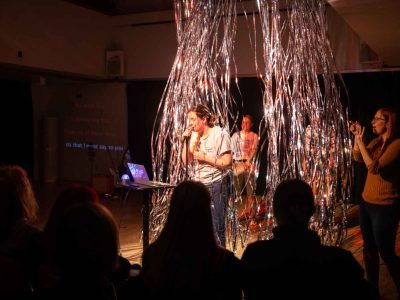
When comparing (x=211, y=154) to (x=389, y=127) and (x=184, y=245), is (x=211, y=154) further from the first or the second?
(x=184, y=245)

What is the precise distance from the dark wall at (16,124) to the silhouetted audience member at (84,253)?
903cm

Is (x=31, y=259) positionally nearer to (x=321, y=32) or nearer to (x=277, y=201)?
(x=277, y=201)

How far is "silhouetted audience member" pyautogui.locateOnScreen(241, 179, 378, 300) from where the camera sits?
159cm

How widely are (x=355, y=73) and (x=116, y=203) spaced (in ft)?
12.7

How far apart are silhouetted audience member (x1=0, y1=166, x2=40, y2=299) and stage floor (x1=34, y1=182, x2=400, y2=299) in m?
2.18

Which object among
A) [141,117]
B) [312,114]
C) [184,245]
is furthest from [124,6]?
[184,245]

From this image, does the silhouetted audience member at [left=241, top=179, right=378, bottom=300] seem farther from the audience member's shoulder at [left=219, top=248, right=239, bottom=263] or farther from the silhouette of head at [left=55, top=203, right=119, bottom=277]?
the silhouette of head at [left=55, top=203, right=119, bottom=277]

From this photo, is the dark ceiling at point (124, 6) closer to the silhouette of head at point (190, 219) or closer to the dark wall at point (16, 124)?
the dark wall at point (16, 124)

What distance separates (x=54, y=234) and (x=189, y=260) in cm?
60

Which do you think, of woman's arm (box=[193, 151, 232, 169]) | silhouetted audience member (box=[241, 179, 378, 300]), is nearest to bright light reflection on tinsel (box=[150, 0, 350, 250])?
woman's arm (box=[193, 151, 232, 169])

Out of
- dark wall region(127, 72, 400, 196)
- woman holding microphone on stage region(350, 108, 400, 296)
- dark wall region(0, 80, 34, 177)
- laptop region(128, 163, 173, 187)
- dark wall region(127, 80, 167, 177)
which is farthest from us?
dark wall region(0, 80, 34, 177)

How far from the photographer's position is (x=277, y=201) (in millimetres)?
1767

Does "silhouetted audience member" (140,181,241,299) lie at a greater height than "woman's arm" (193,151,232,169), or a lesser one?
lesser

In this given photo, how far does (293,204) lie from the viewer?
1737 mm
